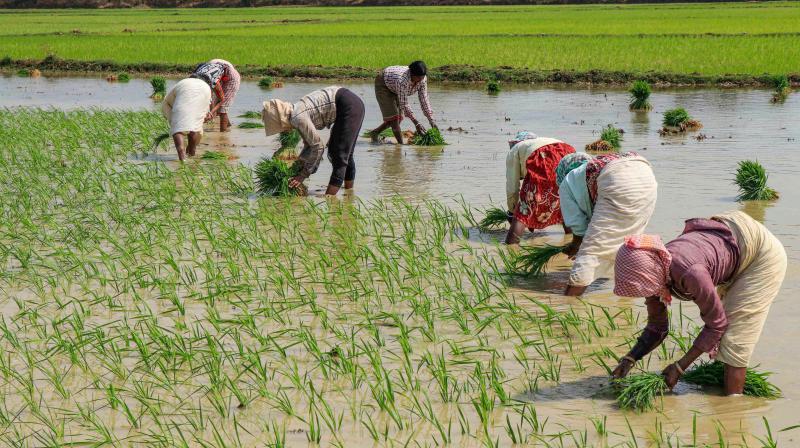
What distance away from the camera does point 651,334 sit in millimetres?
4113

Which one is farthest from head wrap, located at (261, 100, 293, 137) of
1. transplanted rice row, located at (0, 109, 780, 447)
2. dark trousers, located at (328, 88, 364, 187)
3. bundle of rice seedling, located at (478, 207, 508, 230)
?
bundle of rice seedling, located at (478, 207, 508, 230)

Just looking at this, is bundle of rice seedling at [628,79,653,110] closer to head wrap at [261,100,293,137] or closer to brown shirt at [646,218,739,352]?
head wrap at [261,100,293,137]

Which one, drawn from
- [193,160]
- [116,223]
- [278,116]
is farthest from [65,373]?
[193,160]

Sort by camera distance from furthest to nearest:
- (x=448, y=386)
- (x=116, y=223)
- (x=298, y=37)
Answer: (x=298, y=37) → (x=116, y=223) → (x=448, y=386)

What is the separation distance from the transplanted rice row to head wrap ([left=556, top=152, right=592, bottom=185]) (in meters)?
0.72

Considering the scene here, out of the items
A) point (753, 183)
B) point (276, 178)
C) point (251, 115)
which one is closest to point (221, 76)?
point (276, 178)

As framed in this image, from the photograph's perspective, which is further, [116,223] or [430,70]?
[430,70]

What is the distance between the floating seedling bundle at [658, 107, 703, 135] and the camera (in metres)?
13.0

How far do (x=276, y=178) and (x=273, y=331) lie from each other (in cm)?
380

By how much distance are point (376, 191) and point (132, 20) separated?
43.0 meters

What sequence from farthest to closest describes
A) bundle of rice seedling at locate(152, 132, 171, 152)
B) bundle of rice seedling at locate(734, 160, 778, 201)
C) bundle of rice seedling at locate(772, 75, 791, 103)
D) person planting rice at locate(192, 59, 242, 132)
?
bundle of rice seedling at locate(772, 75, 791, 103) < person planting rice at locate(192, 59, 242, 132) < bundle of rice seedling at locate(152, 132, 171, 152) < bundle of rice seedling at locate(734, 160, 778, 201)

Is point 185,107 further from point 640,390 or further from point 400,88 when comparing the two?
point 640,390

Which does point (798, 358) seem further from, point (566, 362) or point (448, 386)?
point (448, 386)

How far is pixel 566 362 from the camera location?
182 inches
